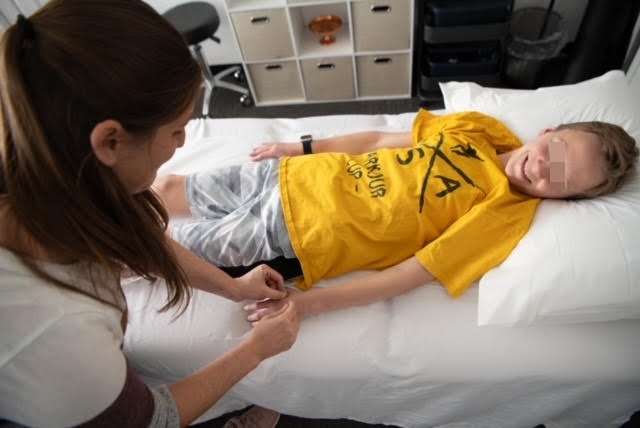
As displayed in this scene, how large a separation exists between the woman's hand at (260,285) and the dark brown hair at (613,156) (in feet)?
2.67

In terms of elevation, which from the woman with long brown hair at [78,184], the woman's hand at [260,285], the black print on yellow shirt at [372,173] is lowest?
the woman's hand at [260,285]

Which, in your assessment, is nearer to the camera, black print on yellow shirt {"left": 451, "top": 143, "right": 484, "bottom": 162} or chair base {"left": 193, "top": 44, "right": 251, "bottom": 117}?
black print on yellow shirt {"left": 451, "top": 143, "right": 484, "bottom": 162}

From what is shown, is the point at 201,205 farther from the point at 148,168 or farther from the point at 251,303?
the point at 148,168

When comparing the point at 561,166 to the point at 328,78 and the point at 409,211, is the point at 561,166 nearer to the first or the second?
the point at 409,211

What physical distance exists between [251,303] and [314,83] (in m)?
1.57

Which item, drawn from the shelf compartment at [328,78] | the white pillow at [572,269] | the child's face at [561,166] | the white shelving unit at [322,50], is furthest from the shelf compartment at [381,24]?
the white pillow at [572,269]

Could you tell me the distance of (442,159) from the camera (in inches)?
42.3

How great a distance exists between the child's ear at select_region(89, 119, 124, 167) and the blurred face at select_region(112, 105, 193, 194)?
13 mm

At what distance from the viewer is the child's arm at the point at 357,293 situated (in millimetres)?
939

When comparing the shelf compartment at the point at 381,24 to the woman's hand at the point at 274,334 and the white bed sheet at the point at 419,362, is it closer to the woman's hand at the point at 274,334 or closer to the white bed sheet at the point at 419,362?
the white bed sheet at the point at 419,362

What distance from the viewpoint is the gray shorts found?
1.02 metres

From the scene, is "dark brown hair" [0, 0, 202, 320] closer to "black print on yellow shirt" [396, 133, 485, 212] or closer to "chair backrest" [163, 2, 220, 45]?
"black print on yellow shirt" [396, 133, 485, 212]

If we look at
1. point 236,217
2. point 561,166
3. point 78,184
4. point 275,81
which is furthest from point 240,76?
point 78,184

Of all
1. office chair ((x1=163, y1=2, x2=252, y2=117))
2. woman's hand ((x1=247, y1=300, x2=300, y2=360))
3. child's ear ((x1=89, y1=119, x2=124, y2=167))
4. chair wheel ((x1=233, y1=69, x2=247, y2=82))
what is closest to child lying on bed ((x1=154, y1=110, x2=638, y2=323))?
woman's hand ((x1=247, y1=300, x2=300, y2=360))
